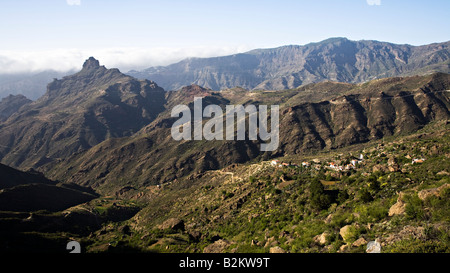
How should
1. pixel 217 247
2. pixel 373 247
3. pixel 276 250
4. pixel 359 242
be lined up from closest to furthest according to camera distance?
1. pixel 373 247
2. pixel 359 242
3. pixel 276 250
4. pixel 217 247

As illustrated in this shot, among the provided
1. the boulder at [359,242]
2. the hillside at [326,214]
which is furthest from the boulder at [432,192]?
the boulder at [359,242]

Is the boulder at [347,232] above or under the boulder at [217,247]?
above

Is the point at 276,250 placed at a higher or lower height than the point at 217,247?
higher

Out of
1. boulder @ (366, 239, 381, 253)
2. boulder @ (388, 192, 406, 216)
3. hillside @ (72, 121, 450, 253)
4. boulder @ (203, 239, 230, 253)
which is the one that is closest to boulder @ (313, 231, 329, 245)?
hillside @ (72, 121, 450, 253)

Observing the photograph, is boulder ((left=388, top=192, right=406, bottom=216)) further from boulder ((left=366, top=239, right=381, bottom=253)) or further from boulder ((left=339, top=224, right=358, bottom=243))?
boulder ((left=366, top=239, right=381, bottom=253))

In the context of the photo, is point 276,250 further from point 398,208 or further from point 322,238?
point 398,208

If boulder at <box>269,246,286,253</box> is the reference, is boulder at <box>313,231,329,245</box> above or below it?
above

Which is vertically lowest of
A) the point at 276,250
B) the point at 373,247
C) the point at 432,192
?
the point at 276,250

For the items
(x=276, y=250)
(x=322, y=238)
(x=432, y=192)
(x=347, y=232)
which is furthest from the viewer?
(x=276, y=250)

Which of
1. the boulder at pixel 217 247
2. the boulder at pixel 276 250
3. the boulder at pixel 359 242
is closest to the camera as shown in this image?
the boulder at pixel 359 242

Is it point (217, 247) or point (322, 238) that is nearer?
point (322, 238)

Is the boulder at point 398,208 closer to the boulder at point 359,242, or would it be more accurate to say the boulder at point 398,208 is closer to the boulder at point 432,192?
the boulder at point 432,192

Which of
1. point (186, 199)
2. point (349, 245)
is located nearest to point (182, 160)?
point (186, 199)

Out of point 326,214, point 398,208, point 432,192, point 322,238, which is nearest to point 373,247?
point 322,238
